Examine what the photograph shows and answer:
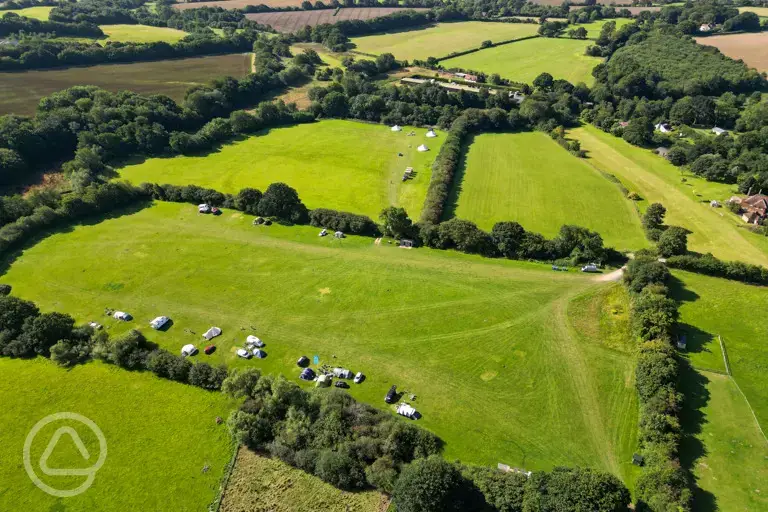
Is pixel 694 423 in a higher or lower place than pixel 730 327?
lower

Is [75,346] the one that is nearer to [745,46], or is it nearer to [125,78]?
[125,78]

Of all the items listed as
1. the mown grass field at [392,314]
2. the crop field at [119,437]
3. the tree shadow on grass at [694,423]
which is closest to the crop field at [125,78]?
the mown grass field at [392,314]

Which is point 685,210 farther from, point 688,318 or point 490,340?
point 490,340

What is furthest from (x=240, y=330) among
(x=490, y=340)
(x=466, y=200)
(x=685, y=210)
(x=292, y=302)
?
(x=685, y=210)

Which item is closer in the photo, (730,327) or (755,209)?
(730,327)

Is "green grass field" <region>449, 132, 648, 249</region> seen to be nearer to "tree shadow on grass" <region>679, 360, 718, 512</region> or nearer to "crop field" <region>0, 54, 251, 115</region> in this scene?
"tree shadow on grass" <region>679, 360, 718, 512</region>

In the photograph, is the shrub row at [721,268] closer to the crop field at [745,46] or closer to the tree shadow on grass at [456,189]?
the tree shadow on grass at [456,189]
